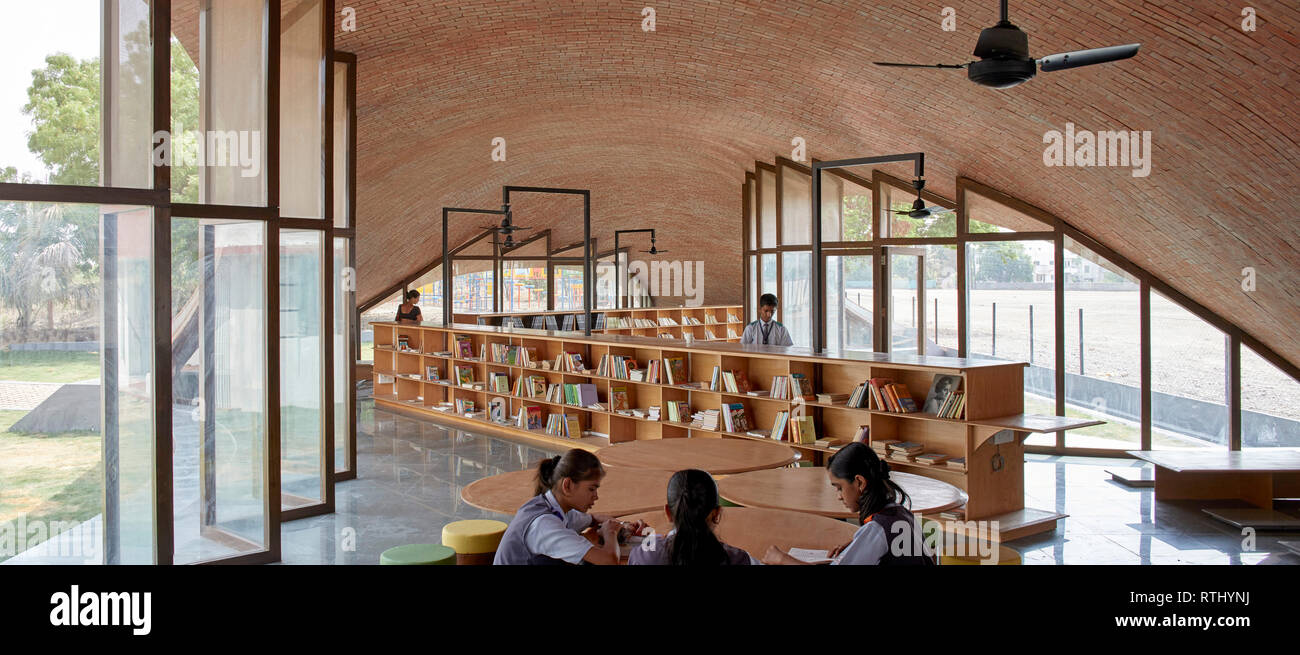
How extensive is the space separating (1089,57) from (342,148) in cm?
708

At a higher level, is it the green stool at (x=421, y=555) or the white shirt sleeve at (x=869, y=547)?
the white shirt sleeve at (x=869, y=547)

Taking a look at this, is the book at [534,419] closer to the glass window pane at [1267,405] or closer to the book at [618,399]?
the book at [618,399]

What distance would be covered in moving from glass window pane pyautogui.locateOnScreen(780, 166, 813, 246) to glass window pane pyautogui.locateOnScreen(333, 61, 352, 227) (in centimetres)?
750

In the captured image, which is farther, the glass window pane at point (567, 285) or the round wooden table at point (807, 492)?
the glass window pane at point (567, 285)

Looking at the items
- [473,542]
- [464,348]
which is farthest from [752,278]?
[473,542]

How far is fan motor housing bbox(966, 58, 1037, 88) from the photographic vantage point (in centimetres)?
462

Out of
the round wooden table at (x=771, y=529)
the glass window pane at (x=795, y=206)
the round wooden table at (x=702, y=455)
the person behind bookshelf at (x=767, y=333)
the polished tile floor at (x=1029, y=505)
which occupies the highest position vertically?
the glass window pane at (x=795, y=206)

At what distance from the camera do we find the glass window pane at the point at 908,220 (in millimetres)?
11273

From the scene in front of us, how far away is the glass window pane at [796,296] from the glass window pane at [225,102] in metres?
9.81

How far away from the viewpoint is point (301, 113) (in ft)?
23.3

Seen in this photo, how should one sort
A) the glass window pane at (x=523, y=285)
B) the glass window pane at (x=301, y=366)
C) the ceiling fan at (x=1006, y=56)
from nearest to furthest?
the ceiling fan at (x=1006, y=56), the glass window pane at (x=301, y=366), the glass window pane at (x=523, y=285)

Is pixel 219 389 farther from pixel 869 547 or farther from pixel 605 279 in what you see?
pixel 605 279

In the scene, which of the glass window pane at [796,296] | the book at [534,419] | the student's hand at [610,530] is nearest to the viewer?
the student's hand at [610,530]

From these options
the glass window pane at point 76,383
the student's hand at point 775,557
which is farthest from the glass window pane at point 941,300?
the glass window pane at point 76,383
